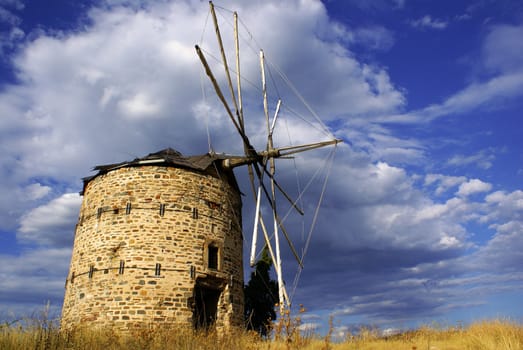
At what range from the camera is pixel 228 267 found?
14562mm

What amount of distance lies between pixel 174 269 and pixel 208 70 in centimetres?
635

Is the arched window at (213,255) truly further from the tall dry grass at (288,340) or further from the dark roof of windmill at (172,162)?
the tall dry grass at (288,340)

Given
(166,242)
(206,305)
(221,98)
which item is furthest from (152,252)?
(221,98)

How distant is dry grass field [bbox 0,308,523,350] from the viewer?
20.4ft

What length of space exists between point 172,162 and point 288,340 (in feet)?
30.3

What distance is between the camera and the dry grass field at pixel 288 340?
6219mm

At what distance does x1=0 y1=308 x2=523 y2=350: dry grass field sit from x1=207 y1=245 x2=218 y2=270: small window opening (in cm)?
379

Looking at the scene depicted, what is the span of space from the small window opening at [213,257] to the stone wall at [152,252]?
3cm

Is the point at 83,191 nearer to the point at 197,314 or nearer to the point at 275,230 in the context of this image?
the point at 197,314

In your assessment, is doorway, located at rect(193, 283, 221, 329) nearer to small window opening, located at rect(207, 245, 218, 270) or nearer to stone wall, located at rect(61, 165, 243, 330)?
stone wall, located at rect(61, 165, 243, 330)

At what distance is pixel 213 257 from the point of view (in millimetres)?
14258

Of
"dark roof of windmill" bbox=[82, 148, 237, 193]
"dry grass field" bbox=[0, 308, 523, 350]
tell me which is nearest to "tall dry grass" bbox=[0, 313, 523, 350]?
"dry grass field" bbox=[0, 308, 523, 350]

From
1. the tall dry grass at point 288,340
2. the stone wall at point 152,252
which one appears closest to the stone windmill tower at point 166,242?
the stone wall at point 152,252

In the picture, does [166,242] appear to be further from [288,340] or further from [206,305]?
[288,340]
